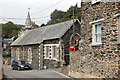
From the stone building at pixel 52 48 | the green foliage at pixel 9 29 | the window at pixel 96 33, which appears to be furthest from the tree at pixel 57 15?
the window at pixel 96 33

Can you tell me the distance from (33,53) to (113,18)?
66.0ft

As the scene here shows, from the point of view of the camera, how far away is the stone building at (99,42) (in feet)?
33.7

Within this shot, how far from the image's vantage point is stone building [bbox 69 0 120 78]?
33.7 ft

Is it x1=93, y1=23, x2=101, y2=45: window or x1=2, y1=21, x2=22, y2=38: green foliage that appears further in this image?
x1=2, y1=21, x2=22, y2=38: green foliage

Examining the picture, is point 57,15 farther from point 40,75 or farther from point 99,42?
point 99,42

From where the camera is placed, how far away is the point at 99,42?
11727 mm

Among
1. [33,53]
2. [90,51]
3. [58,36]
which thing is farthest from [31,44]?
[90,51]

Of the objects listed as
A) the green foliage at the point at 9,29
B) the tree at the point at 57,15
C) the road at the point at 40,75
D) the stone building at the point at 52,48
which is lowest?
the road at the point at 40,75

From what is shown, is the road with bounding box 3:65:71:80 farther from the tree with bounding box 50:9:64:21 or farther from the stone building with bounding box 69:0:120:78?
the tree with bounding box 50:9:64:21

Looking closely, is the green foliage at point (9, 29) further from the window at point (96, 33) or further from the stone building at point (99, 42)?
the window at point (96, 33)

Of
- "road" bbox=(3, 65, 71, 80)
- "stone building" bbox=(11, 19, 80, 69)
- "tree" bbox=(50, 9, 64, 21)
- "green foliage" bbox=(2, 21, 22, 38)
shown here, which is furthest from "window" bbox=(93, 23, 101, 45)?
"green foliage" bbox=(2, 21, 22, 38)

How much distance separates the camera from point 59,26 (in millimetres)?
26453

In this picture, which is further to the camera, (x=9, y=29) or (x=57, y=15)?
(x=9, y=29)

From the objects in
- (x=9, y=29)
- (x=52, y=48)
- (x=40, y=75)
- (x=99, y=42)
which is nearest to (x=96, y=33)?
(x=99, y=42)
